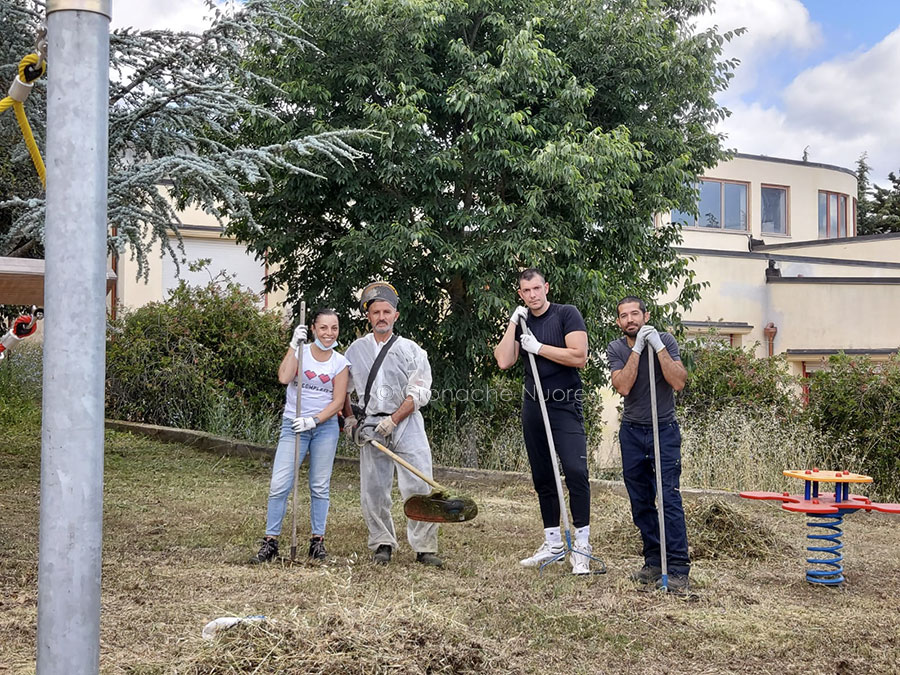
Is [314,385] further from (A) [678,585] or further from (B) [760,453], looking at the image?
(B) [760,453]

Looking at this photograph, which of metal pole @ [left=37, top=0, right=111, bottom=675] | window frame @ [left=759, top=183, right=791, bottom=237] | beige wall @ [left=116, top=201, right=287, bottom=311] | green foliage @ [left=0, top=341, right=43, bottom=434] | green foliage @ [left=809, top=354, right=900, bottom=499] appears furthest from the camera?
window frame @ [left=759, top=183, right=791, bottom=237]

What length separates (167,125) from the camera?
31.1ft

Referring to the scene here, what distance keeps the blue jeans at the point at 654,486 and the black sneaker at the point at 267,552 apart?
240 cm

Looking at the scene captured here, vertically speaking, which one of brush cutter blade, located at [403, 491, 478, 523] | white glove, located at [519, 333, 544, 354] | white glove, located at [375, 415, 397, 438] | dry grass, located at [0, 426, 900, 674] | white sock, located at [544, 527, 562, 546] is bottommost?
dry grass, located at [0, 426, 900, 674]

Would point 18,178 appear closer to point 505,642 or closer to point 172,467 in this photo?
point 172,467

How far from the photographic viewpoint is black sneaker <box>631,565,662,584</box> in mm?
6176

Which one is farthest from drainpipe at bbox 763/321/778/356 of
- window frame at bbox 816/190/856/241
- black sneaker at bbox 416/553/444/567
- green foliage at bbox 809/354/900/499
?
black sneaker at bbox 416/553/444/567

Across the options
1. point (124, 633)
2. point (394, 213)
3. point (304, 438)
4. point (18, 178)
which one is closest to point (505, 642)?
point (124, 633)

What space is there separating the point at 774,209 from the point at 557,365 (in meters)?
27.1

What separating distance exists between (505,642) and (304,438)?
→ 2.65 m

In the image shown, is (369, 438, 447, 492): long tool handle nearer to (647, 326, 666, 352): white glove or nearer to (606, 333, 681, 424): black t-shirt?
(606, 333, 681, 424): black t-shirt

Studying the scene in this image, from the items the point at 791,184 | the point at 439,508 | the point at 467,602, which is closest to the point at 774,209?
the point at 791,184

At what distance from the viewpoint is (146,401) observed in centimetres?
1571

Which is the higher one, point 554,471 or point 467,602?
point 554,471
